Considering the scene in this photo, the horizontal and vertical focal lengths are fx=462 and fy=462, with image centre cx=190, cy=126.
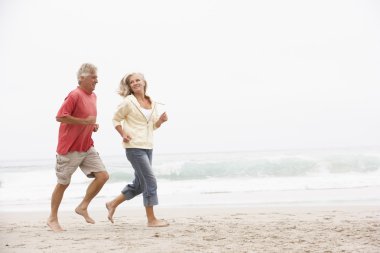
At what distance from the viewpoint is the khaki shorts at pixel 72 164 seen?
4.63 metres

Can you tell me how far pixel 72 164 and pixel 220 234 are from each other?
5.35 feet

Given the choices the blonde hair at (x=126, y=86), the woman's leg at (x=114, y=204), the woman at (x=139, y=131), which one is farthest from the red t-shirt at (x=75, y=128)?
the woman's leg at (x=114, y=204)

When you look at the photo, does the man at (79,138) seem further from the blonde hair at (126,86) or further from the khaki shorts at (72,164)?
the blonde hair at (126,86)

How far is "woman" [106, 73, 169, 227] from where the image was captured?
4.80 meters

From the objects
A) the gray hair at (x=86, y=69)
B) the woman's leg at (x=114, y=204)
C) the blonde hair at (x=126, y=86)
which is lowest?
the woman's leg at (x=114, y=204)

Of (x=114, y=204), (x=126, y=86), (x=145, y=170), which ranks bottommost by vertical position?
(x=114, y=204)

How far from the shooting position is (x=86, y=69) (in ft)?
15.6

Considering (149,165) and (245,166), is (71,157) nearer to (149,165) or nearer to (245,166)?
(149,165)

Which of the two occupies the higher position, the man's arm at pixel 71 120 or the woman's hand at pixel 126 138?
the man's arm at pixel 71 120

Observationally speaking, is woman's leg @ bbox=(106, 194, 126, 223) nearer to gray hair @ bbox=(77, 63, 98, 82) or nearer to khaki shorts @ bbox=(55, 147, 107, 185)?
khaki shorts @ bbox=(55, 147, 107, 185)

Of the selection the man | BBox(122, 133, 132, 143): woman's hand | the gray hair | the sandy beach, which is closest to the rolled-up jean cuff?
the sandy beach

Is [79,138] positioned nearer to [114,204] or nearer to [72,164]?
[72,164]

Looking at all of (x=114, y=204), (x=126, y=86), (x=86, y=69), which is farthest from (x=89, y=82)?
(x=114, y=204)

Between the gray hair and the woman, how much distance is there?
39 centimetres
